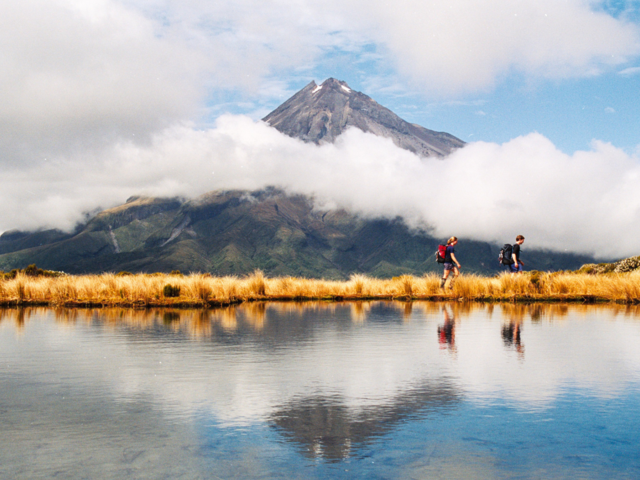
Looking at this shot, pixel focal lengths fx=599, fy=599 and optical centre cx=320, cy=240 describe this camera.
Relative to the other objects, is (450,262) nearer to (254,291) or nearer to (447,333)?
(254,291)

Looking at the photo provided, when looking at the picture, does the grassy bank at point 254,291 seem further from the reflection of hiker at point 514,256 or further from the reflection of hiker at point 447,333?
the reflection of hiker at point 447,333

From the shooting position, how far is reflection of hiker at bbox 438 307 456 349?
10964 mm

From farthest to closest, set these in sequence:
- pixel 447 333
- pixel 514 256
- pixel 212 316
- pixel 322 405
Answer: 1. pixel 514 256
2. pixel 212 316
3. pixel 447 333
4. pixel 322 405

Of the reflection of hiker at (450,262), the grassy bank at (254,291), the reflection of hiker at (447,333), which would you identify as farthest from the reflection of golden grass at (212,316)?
the reflection of hiker at (450,262)

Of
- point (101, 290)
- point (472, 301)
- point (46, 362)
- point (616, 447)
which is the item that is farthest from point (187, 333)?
point (472, 301)

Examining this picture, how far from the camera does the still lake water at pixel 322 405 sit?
4.87m

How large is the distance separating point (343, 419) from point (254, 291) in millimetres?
20890

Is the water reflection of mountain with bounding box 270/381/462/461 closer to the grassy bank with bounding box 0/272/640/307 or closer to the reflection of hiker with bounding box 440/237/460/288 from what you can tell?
the grassy bank with bounding box 0/272/640/307

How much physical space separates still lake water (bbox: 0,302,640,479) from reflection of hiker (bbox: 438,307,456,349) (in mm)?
90

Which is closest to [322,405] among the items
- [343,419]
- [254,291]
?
[343,419]

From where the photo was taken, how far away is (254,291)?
1049 inches

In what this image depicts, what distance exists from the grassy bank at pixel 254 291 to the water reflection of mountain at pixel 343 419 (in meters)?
15.5

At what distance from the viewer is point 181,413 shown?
6223mm

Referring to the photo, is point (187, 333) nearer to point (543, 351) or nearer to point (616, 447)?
point (543, 351)
